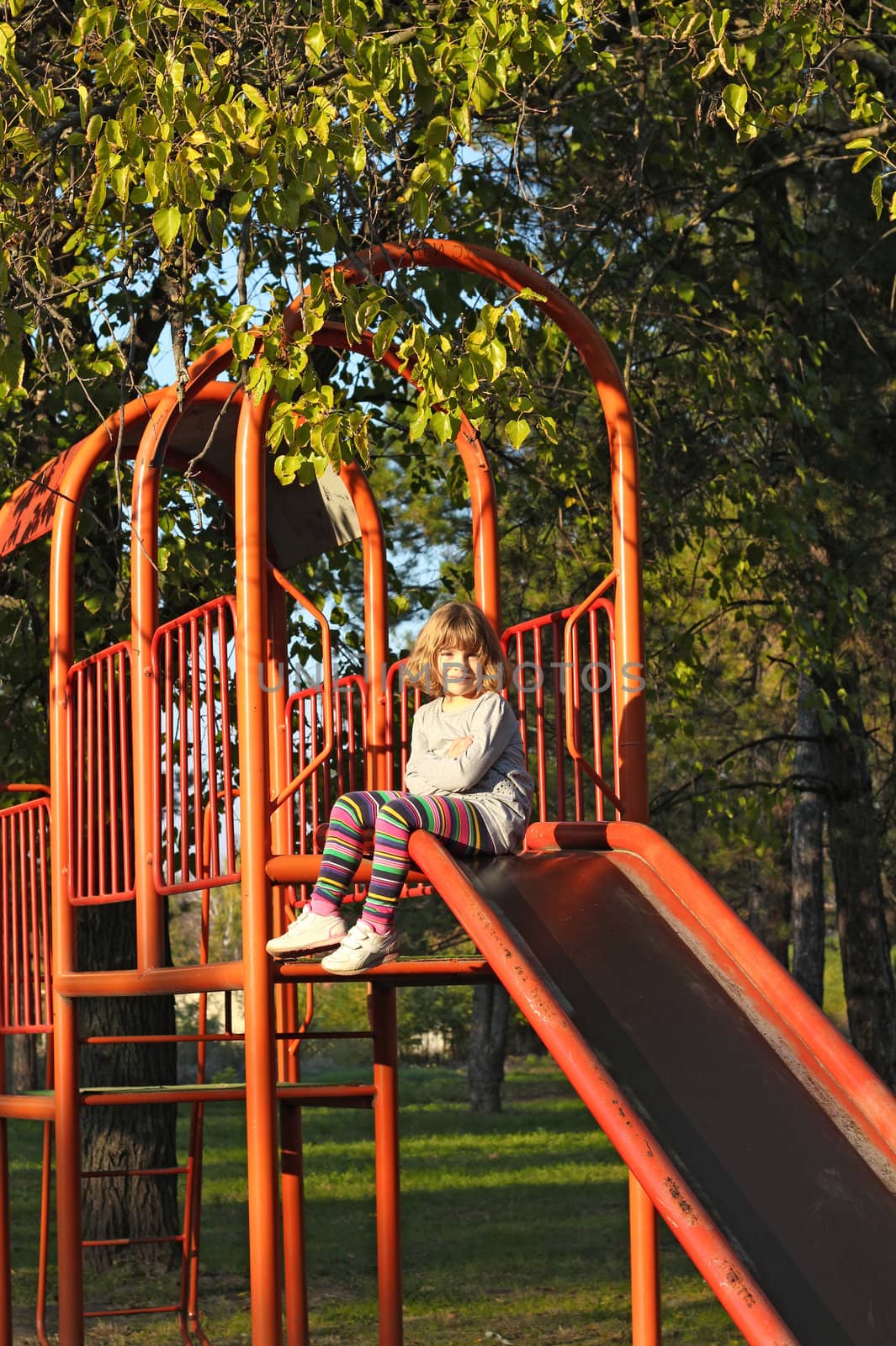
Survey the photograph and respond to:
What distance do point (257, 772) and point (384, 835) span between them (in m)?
0.43

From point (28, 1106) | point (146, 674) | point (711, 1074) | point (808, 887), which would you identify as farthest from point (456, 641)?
point (808, 887)

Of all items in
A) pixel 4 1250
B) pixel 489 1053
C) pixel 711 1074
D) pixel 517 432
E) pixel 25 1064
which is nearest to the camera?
pixel 711 1074

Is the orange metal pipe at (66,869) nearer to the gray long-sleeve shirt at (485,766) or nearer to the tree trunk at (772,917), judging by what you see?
the gray long-sleeve shirt at (485,766)

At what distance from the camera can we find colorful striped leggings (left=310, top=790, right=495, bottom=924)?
472 centimetres

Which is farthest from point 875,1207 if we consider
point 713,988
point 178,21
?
point 178,21

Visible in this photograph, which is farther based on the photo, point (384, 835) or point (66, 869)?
point (66, 869)

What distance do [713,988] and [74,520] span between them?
3310 mm

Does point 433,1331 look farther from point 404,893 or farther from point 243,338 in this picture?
point 243,338

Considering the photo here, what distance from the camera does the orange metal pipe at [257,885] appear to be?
15.3ft

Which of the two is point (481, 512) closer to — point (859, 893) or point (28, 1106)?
point (28, 1106)

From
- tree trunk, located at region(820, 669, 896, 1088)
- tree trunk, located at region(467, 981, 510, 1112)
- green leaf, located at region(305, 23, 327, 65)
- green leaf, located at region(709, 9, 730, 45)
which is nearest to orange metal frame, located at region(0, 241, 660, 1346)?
green leaf, located at region(305, 23, 327, 65)

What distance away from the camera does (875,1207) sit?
3.75 meters

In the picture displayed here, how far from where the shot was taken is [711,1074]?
13.3 ft

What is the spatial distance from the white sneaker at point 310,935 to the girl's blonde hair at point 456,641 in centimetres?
96
